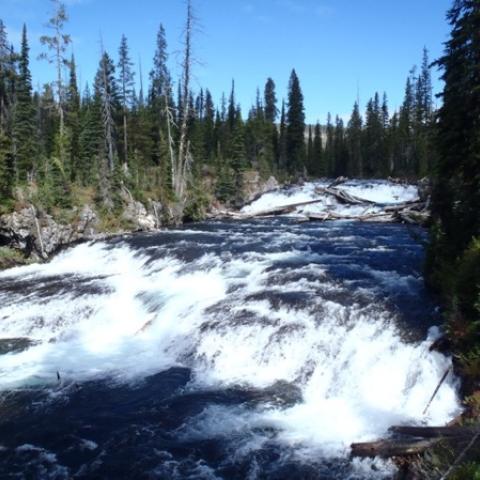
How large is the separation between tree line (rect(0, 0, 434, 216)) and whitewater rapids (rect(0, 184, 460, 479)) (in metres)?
15.3

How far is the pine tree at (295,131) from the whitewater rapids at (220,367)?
5402cm

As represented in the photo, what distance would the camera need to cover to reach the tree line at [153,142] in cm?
3516

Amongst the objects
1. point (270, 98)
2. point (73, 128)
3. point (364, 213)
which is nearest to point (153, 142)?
point (73, 128)

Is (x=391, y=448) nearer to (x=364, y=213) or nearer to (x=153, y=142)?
(x=364, y=213)

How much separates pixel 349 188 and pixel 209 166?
16.3 metres

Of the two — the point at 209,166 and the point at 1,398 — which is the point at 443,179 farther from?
the point at 209,166

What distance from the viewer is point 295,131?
73.8 metres

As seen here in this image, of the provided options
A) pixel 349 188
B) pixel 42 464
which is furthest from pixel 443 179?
pixel 349 188

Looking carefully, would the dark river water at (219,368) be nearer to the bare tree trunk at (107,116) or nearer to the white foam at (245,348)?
the white foam at (245,348)

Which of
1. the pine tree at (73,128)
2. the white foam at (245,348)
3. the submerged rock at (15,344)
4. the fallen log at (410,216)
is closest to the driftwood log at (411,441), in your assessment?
the white foam at (245,348)

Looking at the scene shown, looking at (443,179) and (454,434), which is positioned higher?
(443,179)

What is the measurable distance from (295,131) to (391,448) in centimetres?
6905

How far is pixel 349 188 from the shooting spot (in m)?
54.7

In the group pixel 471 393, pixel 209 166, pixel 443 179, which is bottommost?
pixel 471 393
